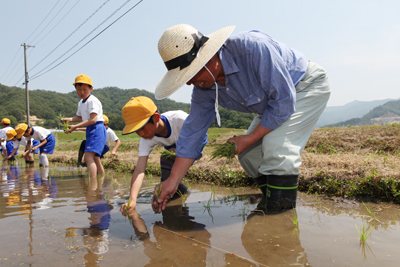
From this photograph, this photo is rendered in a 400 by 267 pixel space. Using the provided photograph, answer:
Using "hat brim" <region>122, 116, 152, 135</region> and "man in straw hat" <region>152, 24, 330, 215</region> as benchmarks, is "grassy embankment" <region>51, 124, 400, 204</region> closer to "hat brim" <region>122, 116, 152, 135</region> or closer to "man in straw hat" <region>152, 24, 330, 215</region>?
"man in straw hat" <region>152, 24, 330, 215</region>

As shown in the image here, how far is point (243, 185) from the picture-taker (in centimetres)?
350

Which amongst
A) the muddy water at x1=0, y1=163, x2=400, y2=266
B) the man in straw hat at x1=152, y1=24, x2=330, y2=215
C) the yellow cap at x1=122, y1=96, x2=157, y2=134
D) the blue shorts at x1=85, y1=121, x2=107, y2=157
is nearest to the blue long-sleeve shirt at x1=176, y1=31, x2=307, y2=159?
the man in straw hat at x1=152, y1=24, x2=330, y2=215

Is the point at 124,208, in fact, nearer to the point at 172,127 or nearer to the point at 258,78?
the point at 172,127

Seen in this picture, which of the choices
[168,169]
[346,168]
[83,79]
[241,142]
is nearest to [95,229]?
[168,169]

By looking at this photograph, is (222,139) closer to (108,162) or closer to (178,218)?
(108,162)

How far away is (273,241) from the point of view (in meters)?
1.68

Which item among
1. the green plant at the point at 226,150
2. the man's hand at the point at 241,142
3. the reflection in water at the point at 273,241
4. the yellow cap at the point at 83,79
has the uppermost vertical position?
the yellow cap at the point at 83,79

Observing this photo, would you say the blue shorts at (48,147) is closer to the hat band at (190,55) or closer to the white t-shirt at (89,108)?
the white t-shirt at (89,108)

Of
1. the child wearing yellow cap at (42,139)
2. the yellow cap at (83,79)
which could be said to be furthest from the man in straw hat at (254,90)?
the child wearing yellow cap at (42,139)

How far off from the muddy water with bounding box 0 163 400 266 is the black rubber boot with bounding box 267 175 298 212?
0.07 meters

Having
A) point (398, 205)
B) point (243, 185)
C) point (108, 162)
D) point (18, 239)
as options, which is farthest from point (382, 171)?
point (108, 162)

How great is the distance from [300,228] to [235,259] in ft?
2.13

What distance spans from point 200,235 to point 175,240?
7.2 inches

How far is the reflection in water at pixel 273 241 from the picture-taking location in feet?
4.74
